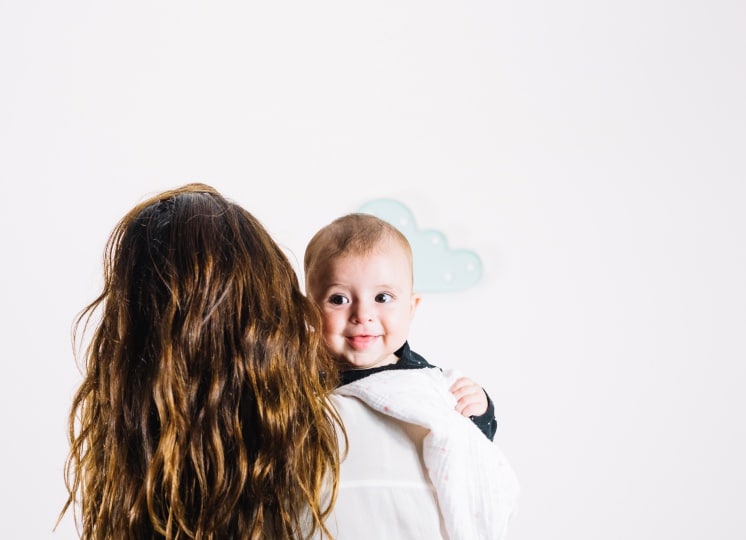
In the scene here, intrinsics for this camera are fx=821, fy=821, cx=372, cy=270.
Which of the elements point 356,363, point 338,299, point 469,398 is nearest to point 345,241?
point 338,299

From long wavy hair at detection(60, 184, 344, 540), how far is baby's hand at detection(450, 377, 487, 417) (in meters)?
0.36

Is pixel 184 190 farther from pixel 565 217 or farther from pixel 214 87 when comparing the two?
pixel 565 217

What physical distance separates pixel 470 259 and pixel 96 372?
6.65 ft

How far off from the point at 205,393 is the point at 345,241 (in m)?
0.49

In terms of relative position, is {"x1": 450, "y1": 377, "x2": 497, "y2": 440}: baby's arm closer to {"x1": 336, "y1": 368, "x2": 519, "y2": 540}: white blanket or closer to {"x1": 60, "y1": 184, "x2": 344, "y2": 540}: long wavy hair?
{"x1": 336, "y1": 368, "x2": 519, "y2": 540}: white blanket

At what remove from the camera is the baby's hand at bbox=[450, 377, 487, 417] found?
126 centimetres

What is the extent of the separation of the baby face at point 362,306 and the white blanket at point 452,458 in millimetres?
269

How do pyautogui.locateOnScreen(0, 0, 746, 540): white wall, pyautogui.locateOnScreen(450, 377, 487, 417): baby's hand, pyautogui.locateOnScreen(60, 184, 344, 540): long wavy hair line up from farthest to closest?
pyautogui.locateOnScreen(0, 0, 746, 540): white wall < pyautogui.locateOnScreen(450, 377, 487, 417): baby's hand < pyautogui.locateOnScreen(60, 184, 344, 540): long wavy hair

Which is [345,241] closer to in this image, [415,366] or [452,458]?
[415,366]

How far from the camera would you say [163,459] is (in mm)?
904

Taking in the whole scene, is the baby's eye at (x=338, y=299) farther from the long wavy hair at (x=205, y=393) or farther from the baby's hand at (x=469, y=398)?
the long wavy hair at (x=205, y=393)

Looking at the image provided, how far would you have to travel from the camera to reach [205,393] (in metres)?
0.92

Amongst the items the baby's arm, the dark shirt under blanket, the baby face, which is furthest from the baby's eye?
the baby's arm

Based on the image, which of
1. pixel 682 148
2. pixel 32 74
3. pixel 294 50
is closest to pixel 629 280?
pixel 682 148
